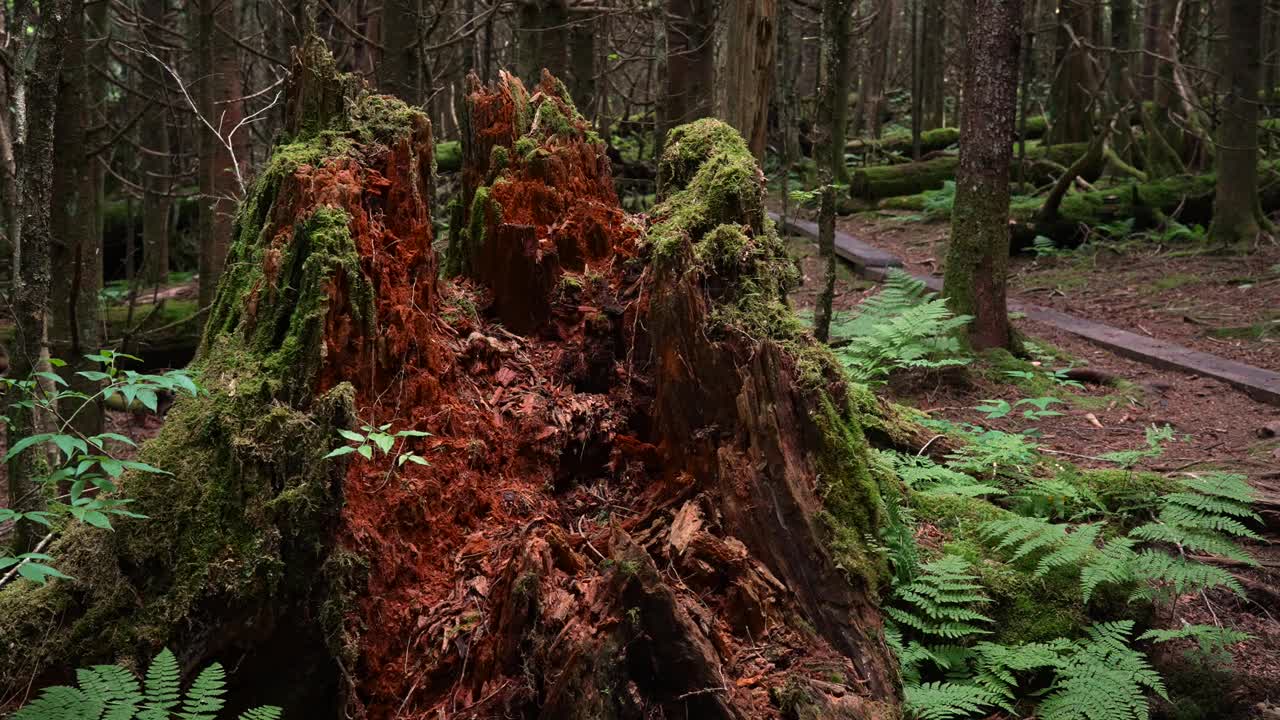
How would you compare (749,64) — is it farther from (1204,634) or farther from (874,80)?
(874,80)

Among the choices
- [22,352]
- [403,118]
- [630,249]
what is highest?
[403,118]

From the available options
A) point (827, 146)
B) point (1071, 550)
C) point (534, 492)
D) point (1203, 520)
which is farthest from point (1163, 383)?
point (534, 492)

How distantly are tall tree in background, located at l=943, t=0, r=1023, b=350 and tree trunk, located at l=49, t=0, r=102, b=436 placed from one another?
263 inches

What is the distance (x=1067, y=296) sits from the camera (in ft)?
38.0

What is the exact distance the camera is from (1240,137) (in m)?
12.2

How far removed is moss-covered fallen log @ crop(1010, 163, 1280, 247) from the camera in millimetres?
13852

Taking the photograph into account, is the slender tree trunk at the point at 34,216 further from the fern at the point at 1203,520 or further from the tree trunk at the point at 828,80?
the tree trunk at the point at 828,80

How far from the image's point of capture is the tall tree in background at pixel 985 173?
7.55 m

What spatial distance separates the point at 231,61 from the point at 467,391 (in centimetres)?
621

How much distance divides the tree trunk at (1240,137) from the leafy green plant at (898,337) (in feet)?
21.7

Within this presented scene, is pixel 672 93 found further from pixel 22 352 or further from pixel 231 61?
pixel 22 352

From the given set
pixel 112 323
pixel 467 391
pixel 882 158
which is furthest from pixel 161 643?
pixel 882 158

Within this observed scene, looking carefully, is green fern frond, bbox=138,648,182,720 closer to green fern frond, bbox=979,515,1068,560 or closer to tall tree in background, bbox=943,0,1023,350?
green fern frond, bbox=979,515,1068,560

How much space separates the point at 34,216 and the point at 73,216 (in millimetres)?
1819
